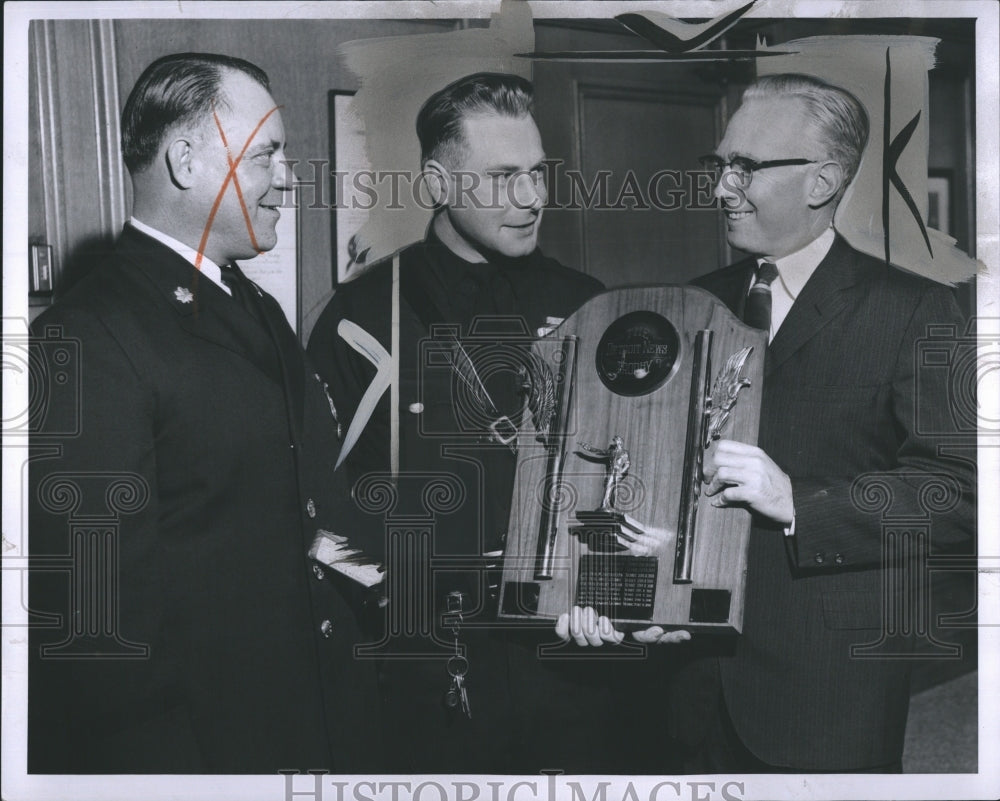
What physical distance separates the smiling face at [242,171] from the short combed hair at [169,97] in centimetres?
3

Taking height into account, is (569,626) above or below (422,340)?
below

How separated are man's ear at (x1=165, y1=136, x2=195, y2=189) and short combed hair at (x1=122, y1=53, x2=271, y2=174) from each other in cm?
4

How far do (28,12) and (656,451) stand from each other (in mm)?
2067

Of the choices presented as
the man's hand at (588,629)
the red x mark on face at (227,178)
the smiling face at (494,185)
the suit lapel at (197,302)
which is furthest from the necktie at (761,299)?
the red x mark on face at (227,178)

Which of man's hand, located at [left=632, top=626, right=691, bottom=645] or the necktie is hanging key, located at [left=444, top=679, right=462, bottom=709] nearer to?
man's hand, located at [left=632, top=626, right=691, bottom=645]

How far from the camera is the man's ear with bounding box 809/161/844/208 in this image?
2.72 meters

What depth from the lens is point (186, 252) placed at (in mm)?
2703

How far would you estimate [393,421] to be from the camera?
272 centimetres

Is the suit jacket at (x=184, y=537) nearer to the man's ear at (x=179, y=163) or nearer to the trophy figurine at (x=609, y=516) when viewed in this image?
the man's ear at (x=179, y=163)

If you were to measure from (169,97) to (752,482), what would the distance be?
1842 mm

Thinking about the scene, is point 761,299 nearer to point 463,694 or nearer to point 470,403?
point 470,403

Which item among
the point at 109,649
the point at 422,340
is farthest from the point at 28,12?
the point at 109,649

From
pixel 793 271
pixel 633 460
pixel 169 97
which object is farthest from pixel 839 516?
pixel 169 97

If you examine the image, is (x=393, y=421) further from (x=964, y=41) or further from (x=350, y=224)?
(x=964, y=41)
